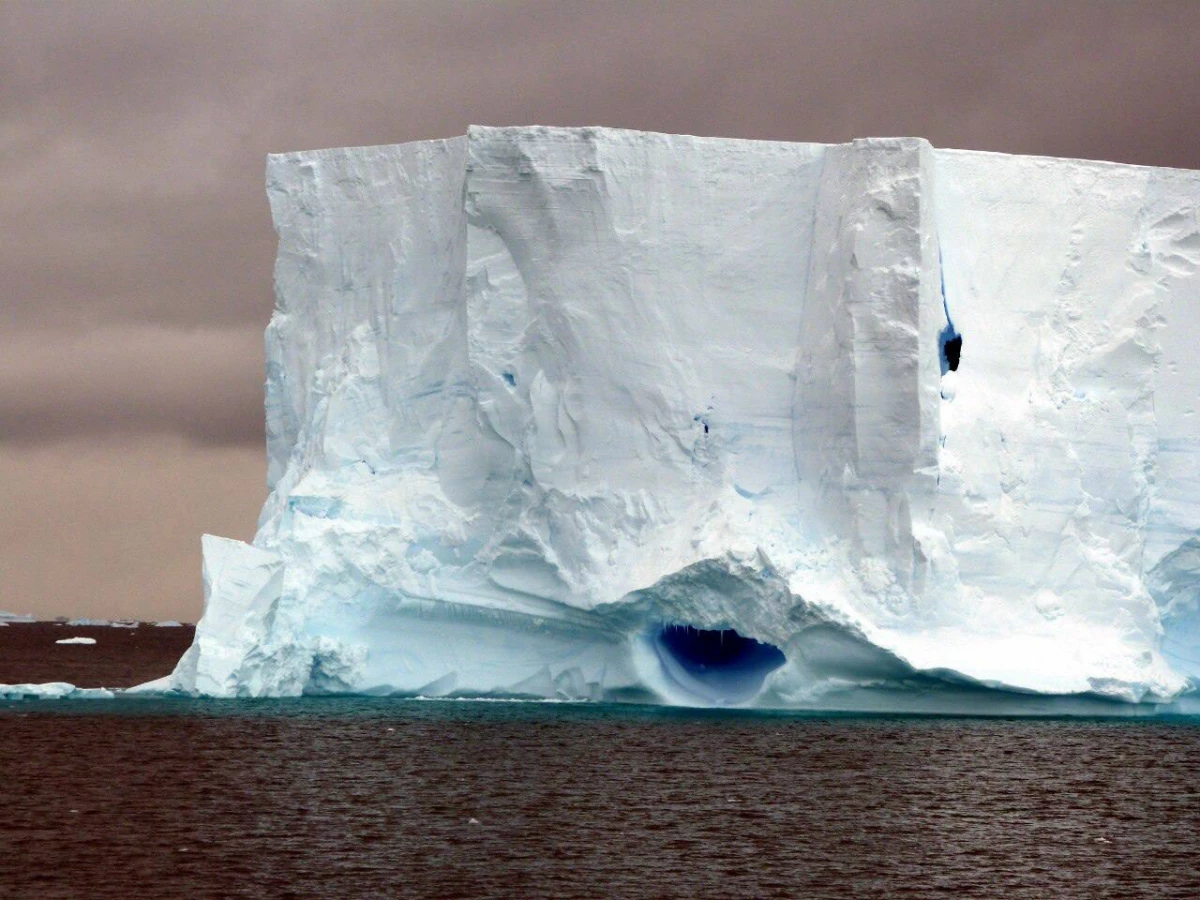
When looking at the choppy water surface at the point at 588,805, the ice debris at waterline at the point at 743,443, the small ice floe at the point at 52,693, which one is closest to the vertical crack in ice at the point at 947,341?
the ice debris at waterline at the point at 743,443

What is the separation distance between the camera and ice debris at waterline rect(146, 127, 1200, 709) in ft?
74.8

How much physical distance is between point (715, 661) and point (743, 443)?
2999mm

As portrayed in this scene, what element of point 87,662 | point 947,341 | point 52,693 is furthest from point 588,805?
point 87,662

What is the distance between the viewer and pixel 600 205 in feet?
78.6

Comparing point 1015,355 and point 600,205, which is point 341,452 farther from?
point 1015,355

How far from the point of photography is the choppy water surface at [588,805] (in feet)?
48.4

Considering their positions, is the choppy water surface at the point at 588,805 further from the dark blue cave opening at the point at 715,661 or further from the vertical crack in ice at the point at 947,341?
the vertical crack in ice at the point at 947,341

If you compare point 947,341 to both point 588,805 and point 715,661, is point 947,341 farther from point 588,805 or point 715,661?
point 588,805

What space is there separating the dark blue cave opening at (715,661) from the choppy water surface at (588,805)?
830 mm

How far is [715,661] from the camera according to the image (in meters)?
25.0

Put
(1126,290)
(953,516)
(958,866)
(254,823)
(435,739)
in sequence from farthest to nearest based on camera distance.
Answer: (1126,290)
(953,516)
(435,739)
(254,823)
(958,866)

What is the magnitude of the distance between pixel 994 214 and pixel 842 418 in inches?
143

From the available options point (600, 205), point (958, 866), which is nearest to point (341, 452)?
point (600, 205)

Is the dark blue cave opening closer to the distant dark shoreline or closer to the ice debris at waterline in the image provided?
the ice debris at waterline
